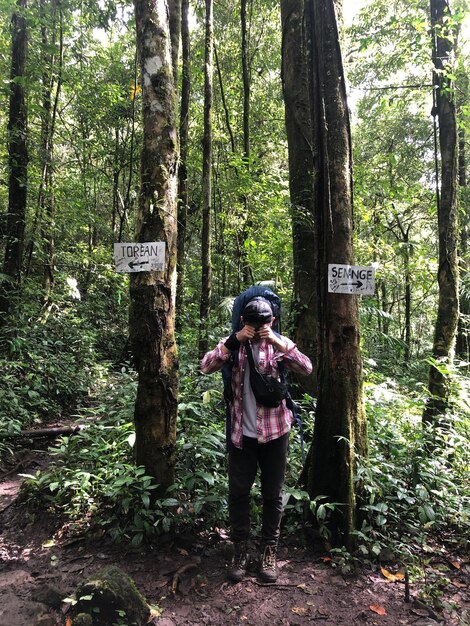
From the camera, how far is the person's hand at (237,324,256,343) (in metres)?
3.16

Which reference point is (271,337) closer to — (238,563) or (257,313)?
(257,313)

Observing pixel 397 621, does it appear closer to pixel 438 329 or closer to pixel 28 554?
pixel 28 554

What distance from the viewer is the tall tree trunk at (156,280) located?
3539 mm

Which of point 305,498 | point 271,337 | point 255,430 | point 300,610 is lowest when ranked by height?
point 300,610

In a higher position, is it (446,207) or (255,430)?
(446,207)

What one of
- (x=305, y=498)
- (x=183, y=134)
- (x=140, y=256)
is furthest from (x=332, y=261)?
(x=183, y=134)

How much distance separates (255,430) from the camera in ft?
10.5

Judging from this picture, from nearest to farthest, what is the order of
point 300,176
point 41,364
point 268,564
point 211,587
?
point 211,587 < point 268,564 < point 300,176 < point 41,364

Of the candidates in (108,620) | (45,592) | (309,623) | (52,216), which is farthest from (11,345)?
(309,623)

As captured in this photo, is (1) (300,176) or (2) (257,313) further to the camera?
(1) (300,176)

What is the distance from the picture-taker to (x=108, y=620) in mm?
2564

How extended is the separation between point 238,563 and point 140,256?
8.26ft

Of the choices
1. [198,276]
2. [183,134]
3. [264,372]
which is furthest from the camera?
[198,276]

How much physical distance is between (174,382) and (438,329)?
3838mm
